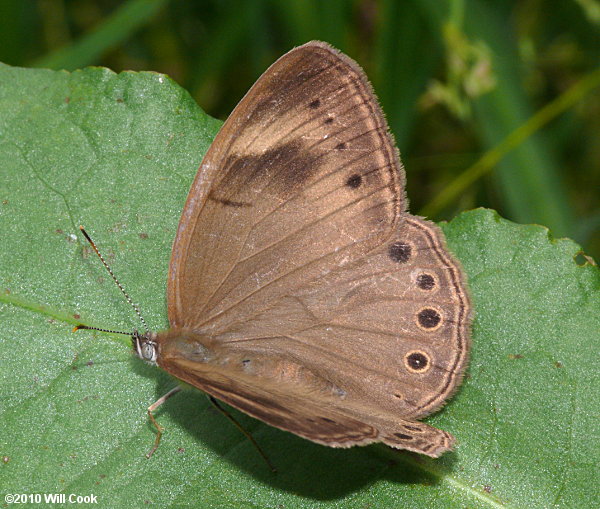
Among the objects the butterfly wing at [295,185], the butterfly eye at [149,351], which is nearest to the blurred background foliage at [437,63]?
the butterfly wing at [295,185]

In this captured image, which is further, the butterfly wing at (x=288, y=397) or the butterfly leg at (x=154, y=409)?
the butterfly leg at (x=154, y=409)

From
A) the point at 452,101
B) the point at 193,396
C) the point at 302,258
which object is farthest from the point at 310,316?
the point at 452,101

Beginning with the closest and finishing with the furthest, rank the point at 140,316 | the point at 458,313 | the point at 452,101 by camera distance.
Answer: the point at 458,313, the point at 140,316, the point at 452,101

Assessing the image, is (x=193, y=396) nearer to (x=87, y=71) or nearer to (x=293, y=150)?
(x=293, y=150)

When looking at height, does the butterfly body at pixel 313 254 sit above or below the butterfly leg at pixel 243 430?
above

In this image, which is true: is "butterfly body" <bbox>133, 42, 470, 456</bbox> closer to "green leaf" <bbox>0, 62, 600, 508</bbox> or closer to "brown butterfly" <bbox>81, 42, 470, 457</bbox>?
"brown butterfly" <bbox>81, 42, 470, 457</bbox>

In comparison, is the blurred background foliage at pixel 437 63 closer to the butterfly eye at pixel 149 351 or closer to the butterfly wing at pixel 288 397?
the butterfly wing at pixel 288 397

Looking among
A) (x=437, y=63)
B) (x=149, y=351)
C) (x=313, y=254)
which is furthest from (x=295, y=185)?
(x=437, y=63)
